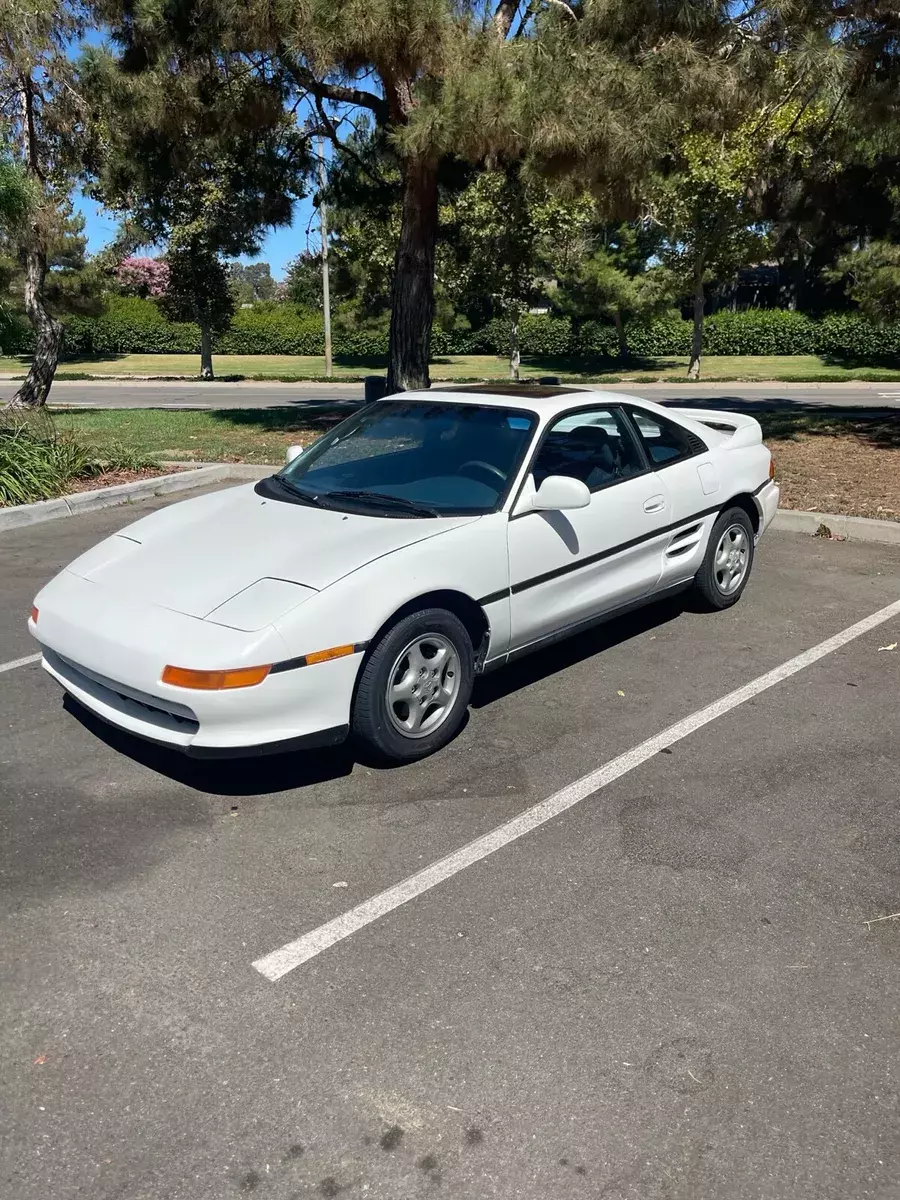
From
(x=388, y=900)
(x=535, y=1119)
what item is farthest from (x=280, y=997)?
(x=535, y=1119)

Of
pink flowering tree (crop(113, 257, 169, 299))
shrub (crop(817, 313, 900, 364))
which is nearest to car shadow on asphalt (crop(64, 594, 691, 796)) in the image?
shrub (crop(817, 313, 900, 364))

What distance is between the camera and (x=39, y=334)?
17719 millimetres

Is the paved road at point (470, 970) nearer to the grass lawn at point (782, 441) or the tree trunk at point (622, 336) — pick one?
the grass lawn at point (782, 441)

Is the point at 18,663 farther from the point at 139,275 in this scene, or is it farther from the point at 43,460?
the point at 139,275

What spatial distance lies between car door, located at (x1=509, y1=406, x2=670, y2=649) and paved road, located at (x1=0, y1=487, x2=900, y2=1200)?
0.54 meters

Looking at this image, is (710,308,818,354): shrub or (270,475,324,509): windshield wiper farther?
(710,308,818,354): shrub

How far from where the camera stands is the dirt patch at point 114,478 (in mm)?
10141

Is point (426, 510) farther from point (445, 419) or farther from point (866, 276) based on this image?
point (866, 276)

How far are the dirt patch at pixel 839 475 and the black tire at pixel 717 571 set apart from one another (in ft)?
8.64

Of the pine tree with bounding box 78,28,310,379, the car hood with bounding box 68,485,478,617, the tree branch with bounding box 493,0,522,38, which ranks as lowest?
the car hood with bounding box 68,485,478,617

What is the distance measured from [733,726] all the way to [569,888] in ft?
5.35

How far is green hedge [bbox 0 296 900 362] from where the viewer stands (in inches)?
1475

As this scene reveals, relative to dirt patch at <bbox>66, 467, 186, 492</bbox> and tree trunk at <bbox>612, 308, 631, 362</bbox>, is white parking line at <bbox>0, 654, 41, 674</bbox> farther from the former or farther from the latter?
tree trunk at <bbox>612, 308, 631, 362</bbox>

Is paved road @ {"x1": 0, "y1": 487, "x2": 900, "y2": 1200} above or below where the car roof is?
below
